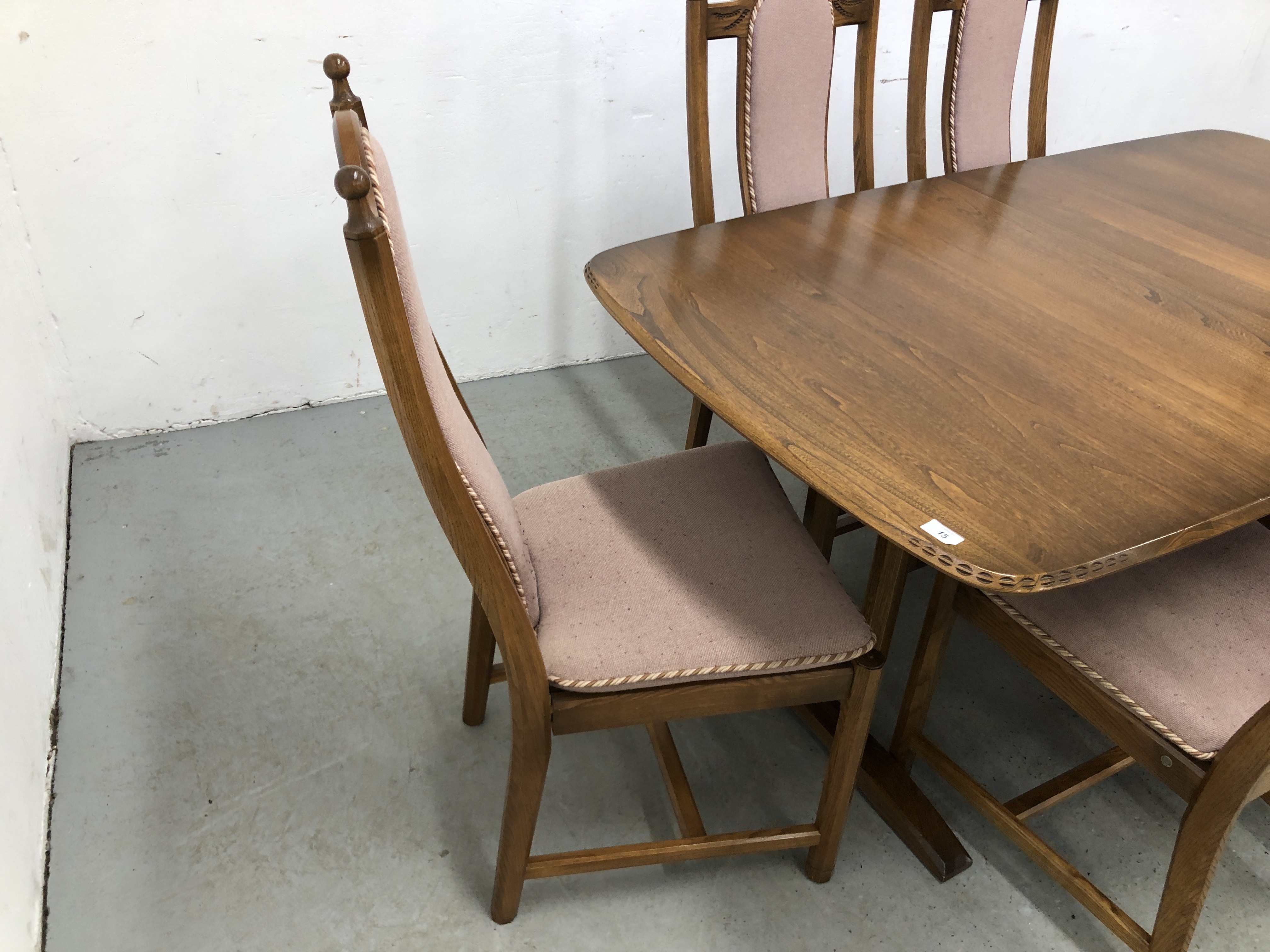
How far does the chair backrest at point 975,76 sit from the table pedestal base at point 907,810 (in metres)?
1.11

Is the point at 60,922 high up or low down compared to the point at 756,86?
down

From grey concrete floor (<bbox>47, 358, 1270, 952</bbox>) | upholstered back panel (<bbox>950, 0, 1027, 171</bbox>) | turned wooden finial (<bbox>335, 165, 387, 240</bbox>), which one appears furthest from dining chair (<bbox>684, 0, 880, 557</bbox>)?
turned wooden finial (<bbox>335, 165, 387, 240</bbox>)

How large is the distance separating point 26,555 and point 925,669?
4.91 feet

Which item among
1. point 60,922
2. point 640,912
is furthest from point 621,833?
point 60,922

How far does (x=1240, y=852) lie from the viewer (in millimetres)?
1421

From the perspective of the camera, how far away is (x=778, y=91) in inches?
65.1

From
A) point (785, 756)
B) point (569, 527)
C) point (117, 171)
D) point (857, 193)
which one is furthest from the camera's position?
point (117, 171)

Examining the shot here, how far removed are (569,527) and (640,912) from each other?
22.1 inches

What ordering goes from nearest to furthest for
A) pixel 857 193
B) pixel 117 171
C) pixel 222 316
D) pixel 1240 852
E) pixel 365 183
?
pixel 365 183 → pixel 1240 852 → pixel 857 193 → pixel 117 171 → pixel 222 316

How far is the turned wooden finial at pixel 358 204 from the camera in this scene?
70 centimetres

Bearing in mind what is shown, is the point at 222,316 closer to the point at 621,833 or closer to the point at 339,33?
the point at 339,33

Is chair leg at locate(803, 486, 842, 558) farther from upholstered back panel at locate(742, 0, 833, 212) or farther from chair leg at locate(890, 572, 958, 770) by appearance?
upholstered back panel at locate(742, 0, 833, 212)

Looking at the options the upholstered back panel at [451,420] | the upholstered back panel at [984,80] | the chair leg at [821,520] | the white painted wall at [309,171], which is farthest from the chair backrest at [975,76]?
the upholstered back panel at [451,420]

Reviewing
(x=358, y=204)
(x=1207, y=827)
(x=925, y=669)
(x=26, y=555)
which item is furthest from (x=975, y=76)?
(x=26, y=555)
